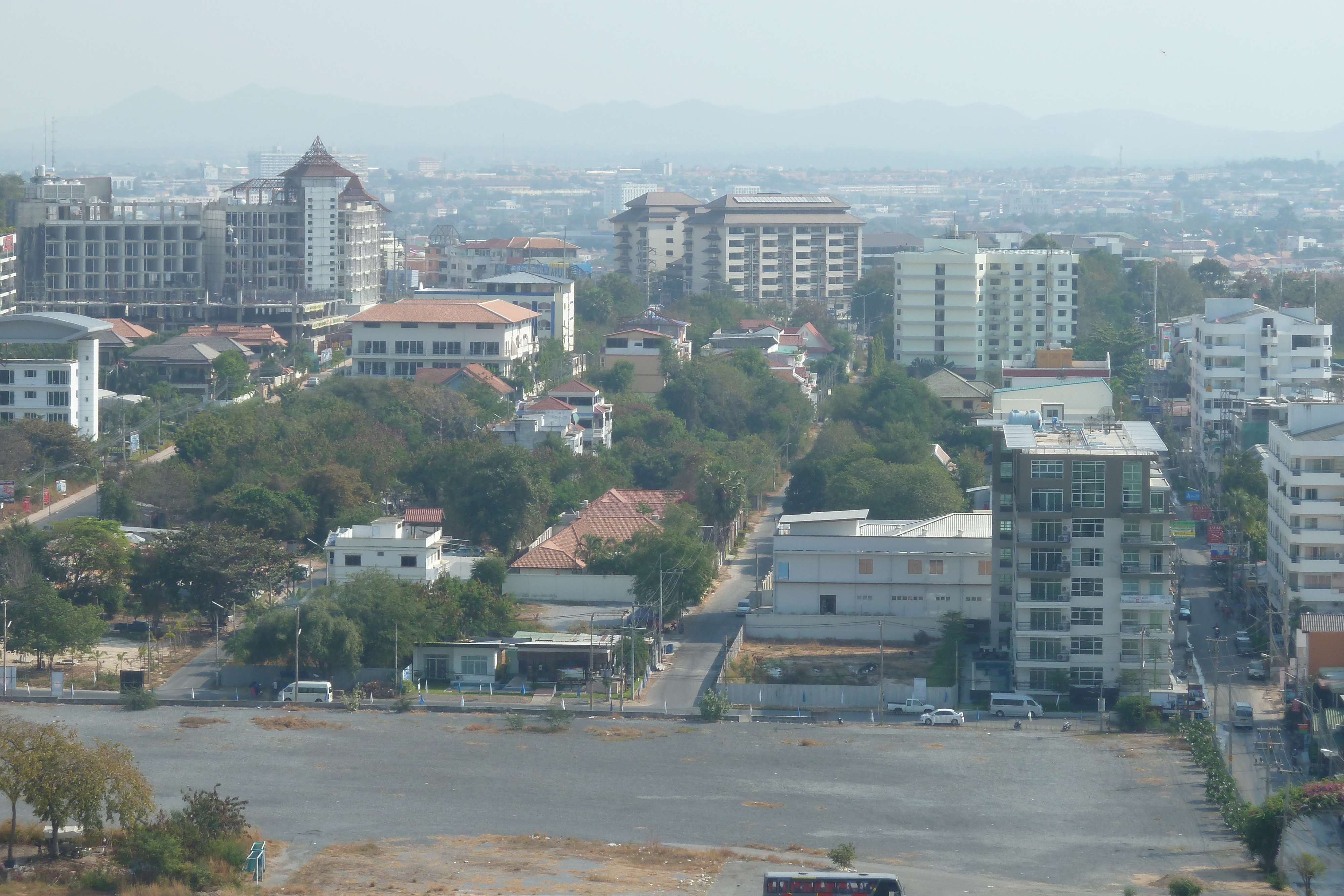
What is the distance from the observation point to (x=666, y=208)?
271 ft

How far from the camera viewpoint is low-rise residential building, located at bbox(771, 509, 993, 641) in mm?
29094

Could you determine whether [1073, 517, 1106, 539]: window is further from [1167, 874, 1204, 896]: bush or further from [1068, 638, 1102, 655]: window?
[1167, 874, 1204, 896]: bush

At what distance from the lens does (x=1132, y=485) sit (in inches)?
987

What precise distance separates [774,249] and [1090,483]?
50.0 m

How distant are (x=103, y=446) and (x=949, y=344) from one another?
83.1ft

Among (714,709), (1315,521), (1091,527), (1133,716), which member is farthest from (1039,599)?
(1315,521)

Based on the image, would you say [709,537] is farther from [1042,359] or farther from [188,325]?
[188,325]

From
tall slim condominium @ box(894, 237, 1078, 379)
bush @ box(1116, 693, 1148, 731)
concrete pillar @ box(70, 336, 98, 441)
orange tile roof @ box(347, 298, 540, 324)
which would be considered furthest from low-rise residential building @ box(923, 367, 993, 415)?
bush @ box(1116, 693, 1148, 731)

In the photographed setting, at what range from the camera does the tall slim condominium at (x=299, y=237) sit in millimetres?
63250

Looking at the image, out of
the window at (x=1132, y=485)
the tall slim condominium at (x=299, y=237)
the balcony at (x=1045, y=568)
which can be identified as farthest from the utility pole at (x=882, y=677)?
the tall slim condominium at (x=299, y=237)

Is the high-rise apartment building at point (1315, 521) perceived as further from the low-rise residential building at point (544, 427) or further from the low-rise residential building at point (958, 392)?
the low-rise residential building at point (958, 392)

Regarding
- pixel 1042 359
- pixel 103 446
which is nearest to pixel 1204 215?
pixel 1042 359

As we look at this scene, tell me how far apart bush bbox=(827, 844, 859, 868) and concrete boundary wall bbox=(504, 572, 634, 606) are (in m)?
12.5

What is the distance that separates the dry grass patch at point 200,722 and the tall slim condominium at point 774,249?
50.7 metres
